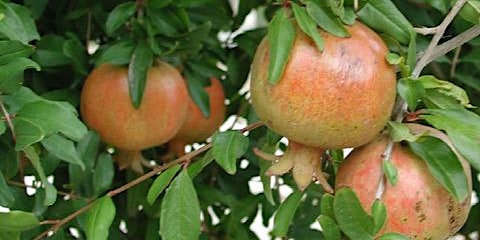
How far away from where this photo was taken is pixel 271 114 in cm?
90

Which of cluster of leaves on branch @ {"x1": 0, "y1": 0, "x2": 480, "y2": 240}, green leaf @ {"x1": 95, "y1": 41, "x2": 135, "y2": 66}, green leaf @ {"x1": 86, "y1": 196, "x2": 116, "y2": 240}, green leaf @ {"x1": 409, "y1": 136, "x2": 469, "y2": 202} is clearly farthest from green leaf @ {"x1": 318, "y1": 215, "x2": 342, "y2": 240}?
green leaf @ {"x1": 95, "y1": 41, "x2": 135, "y2": 66}

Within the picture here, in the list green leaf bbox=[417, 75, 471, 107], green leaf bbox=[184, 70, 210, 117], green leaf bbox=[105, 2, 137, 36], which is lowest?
green leaf bbox=[184, 70, 210, 117]

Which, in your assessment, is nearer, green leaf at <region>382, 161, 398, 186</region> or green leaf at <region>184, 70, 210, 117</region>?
green leaf at <region>382, 161, 398, 186</region>

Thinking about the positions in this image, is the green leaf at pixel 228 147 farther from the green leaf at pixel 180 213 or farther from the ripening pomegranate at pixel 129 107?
the ripening pomegranate at pixel 129 107

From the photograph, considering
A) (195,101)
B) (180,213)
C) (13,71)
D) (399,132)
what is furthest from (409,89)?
(195,101)

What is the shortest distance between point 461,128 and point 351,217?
13 centimetres

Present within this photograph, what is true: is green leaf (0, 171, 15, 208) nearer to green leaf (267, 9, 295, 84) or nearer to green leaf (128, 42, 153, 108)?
green leaf (128, 42, 153, 108)

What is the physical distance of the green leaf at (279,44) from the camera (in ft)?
2.88

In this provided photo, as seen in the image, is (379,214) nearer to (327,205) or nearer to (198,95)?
(327,205)

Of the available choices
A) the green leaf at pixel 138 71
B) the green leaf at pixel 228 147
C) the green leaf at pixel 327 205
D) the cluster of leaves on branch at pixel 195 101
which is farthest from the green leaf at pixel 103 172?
the green leaf at pixel 327 205

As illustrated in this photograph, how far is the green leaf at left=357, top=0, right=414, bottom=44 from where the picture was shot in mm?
962

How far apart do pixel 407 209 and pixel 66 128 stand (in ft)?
1.26

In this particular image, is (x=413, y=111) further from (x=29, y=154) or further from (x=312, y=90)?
(x=29, y=154)

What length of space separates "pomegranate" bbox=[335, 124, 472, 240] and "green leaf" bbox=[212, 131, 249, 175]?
112mm
